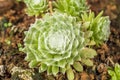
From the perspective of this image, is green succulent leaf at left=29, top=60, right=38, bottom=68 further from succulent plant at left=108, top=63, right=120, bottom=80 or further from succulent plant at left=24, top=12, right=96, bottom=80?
succulent plant at left=108, top=63, right=120, bottom=80

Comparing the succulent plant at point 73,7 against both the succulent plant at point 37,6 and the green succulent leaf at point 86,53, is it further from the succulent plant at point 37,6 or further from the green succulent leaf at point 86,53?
the green succulent leaf at point 86,53

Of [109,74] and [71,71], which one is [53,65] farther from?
[109,74]

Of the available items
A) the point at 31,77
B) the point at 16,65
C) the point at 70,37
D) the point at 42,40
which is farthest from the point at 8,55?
the point at 70,37

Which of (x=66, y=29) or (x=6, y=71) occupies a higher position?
(x=66, y=29)

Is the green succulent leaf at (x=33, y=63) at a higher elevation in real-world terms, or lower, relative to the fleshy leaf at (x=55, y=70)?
higher

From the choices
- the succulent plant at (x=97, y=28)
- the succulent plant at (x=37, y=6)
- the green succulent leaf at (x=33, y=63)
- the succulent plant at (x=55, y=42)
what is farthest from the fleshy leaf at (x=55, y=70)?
the succulent plant at (x=37, y=6)

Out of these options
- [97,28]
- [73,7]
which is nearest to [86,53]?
[97,28]
